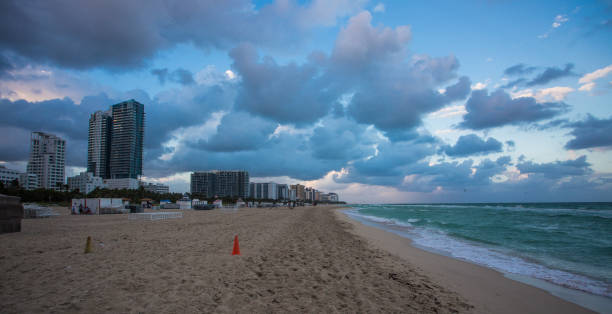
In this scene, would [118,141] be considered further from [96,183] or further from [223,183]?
[223,183]

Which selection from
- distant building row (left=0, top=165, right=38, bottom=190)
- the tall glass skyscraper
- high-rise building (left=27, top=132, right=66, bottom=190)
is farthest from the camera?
high-rise building (left=27, top=132, right=66, bottom=190)

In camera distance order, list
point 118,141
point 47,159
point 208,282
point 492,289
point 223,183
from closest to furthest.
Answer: point 208,282, point 492,289, point 118,141, point 47,159, point 223,183

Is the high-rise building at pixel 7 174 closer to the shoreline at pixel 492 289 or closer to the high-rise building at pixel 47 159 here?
the high-rise building at pixel 47 159

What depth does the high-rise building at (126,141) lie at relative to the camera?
395 feet

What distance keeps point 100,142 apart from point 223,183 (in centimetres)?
6998

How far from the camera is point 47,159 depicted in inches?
5157

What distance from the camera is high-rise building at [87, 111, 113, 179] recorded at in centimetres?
12375

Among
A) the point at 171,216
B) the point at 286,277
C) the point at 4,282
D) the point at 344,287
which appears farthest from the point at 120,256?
the point at 171,216

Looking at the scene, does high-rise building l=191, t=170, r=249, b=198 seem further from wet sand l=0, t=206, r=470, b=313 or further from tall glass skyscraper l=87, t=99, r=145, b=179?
wet sand l=0, t=206, r=470, b=313

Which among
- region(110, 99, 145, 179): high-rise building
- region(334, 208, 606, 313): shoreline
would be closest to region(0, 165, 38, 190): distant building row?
region(110, 99, 145, 179): high-rise building

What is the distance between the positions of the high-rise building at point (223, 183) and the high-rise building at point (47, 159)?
66.2 meters

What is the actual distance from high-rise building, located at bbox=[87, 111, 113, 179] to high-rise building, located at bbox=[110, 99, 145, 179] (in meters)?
2.71

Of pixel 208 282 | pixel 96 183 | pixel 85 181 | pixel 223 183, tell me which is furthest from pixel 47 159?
pixel 208 282

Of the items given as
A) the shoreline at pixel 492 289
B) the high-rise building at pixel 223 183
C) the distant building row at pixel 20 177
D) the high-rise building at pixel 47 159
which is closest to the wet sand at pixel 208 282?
the shoreline at pixel 492 289
